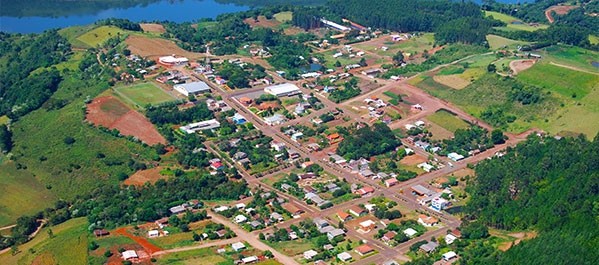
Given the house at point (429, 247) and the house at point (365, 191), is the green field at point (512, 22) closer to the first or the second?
the house at point (365, 191)

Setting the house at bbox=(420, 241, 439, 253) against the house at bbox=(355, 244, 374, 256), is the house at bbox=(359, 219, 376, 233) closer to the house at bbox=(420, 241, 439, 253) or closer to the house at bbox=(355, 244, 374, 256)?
the house at bbox=(355, 244, 374, 256)

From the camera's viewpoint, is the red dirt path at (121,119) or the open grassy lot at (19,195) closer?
the open grassy lot at (19,195)

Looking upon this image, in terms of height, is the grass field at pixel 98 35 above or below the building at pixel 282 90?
above

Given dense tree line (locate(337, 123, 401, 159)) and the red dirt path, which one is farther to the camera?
the red dirt path

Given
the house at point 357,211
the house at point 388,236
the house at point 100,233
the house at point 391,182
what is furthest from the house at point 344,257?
the house at point 100,233

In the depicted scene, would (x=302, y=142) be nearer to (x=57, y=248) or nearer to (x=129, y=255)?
(x=129, y=255)

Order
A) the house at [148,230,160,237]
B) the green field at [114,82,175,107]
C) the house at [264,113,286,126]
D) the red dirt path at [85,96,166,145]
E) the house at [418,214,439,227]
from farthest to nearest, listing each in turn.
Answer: the green field at [114,82,175,107], the house at [264,113,286,126], the red dirt path at [85,96,166,145], the house at [418,214,439,227], the house at [148,230,160,237]

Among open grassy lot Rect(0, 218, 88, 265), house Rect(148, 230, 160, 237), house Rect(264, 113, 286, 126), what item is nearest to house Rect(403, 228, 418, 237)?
house Rect(148, 230, 160, 237)
